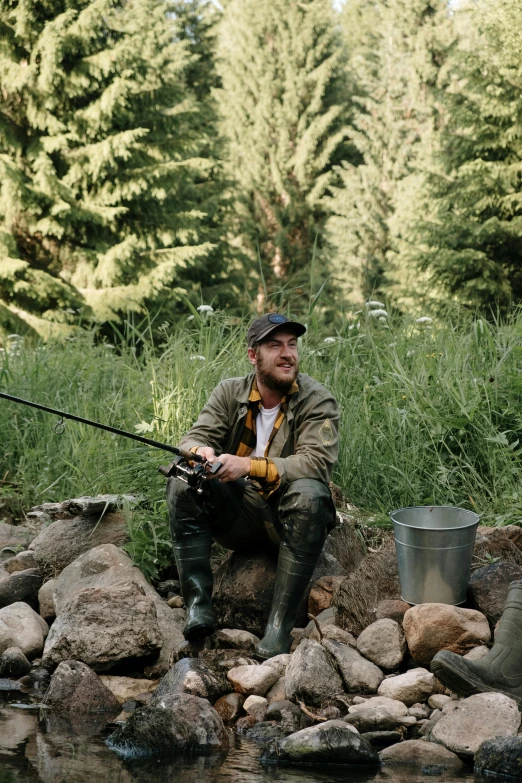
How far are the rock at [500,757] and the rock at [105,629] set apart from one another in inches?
60.1

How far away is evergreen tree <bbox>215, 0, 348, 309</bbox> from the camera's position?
80.9ft

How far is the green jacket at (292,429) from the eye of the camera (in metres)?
4.19

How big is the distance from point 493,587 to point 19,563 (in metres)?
2.56

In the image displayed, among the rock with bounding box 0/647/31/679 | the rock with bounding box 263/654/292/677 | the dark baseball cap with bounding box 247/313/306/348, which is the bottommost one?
the rock with bounding box 0/647/31/679

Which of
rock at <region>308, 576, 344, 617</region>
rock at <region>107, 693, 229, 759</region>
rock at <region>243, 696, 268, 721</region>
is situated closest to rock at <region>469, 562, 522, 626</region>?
rock at <region>308, 576, 344, 617</region>

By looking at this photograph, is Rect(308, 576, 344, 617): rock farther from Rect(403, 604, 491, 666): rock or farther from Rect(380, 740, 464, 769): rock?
Rect(380, 740, 464, 769): rock

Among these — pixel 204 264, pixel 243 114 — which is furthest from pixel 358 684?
pixel 243 114

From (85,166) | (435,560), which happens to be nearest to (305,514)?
(435,560)

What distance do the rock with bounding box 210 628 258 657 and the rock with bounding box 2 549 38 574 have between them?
1.49 meters

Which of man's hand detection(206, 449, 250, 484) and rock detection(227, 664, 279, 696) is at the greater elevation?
man's hand detection(206, 449, 250, 484)

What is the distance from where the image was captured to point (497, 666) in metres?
3.67

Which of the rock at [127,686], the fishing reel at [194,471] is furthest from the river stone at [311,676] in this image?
the fishing reel at [194,471]

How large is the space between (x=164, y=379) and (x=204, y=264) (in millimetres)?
10143

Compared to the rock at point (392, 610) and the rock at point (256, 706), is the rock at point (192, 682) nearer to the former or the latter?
the rock at point (256, 706)
